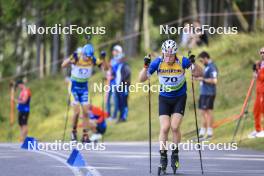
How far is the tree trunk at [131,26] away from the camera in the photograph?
122 ft

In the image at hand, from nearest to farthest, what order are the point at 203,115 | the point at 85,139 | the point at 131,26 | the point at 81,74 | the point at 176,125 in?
the point at 176,125, the point at 81,74, the point at 85,139, the point at 203,115, the point at 131,26

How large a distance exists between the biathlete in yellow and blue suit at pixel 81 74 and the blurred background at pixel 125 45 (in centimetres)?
340

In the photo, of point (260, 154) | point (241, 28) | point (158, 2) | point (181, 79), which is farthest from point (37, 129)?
point (181, 79)

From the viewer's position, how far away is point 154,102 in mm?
29844

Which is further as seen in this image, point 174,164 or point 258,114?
point 258,114

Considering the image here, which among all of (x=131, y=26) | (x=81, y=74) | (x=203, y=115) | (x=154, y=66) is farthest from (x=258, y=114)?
(x=131, y=26)

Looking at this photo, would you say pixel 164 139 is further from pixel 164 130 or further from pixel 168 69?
pixel 168 69

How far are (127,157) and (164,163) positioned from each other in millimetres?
3275

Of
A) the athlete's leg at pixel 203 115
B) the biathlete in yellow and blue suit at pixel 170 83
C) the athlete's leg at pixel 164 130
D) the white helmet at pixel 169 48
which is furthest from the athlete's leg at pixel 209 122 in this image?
the white helmet at pixel 169 48

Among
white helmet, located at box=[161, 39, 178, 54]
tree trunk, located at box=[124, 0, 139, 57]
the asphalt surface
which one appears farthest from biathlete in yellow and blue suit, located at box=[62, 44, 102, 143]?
tree trunk, located at box=[124, 0, 139, 57]

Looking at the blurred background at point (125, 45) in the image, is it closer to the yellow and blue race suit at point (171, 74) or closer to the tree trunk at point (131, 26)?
the tree trunk at point (131, 26)

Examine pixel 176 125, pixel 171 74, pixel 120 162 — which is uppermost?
pixel 171 74

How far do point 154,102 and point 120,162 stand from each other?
14369mm

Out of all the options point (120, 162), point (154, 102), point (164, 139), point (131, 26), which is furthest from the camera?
point (131, 26)
